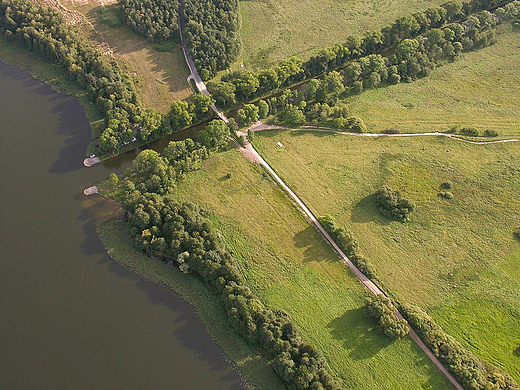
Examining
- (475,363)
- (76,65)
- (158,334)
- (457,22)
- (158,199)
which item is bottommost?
(475,363)

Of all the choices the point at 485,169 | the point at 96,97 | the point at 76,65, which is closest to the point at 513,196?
the point at 485,169

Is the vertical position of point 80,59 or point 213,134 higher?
point 80,59

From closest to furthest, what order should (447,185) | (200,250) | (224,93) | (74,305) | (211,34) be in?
1. (74,305)
2. (200,250)
3. (447,185)
4. (224,93)
5. (211,34)

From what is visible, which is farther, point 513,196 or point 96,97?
point 96,97

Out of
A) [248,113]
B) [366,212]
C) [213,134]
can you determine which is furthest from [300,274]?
[248,113]

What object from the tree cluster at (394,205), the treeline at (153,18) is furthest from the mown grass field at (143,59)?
the tree cluster at (394,205)

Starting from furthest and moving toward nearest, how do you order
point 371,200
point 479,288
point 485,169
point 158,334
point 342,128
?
point 342,128 → point 485,169 → point 371,200 → point 479,288 → point 158,334

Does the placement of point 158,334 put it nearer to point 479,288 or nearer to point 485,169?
point 479,288

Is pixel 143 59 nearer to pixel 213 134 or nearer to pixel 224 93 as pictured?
pixel 224 93
